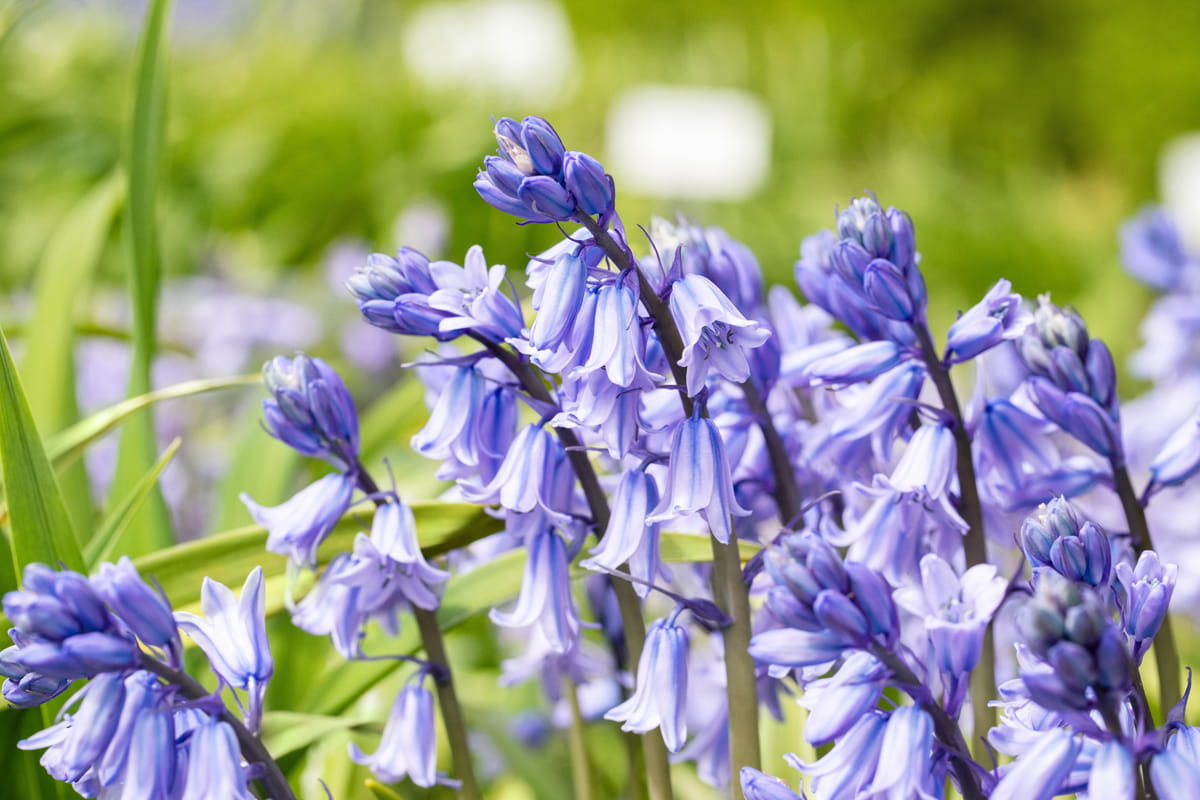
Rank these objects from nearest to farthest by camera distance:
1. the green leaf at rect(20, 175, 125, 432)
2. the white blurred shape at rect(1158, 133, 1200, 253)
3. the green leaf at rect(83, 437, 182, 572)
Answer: the green leaf at rect(83, 437, 182, 572), the green leaf at rect(20, 175, 125, 432), the white blurred shape at rect(1158, 133, 1200, 253)

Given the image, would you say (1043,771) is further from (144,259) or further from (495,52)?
(495,52)

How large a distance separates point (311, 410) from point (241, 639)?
146 mm

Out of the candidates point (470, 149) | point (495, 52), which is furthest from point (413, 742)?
point (495, 52)

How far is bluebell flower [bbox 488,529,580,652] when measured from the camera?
27.1 inches

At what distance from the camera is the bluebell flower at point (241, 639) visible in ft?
2.00

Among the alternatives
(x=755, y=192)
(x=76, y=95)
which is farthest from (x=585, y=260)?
(x=755, y=192)

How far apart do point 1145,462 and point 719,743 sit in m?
0.87

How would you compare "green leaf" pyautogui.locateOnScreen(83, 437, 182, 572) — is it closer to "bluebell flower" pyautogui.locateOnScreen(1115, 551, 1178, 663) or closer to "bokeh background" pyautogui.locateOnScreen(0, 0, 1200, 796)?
"bokeh background" pyautogui.locateOnScreen(0, 0, 1200, 796)

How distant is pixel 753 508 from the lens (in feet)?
2.68

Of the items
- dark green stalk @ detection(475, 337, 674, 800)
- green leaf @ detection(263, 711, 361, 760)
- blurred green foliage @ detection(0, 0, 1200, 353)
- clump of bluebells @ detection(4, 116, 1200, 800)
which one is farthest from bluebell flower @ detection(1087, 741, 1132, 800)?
blurred green foliage @ detection(0, 0, 1200, 353)

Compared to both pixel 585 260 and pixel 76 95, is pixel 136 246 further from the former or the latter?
pixel 76 95

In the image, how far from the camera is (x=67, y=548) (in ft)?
2.58

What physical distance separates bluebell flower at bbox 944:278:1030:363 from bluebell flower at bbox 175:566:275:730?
0.43 m

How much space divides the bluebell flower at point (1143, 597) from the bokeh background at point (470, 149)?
0.35m
